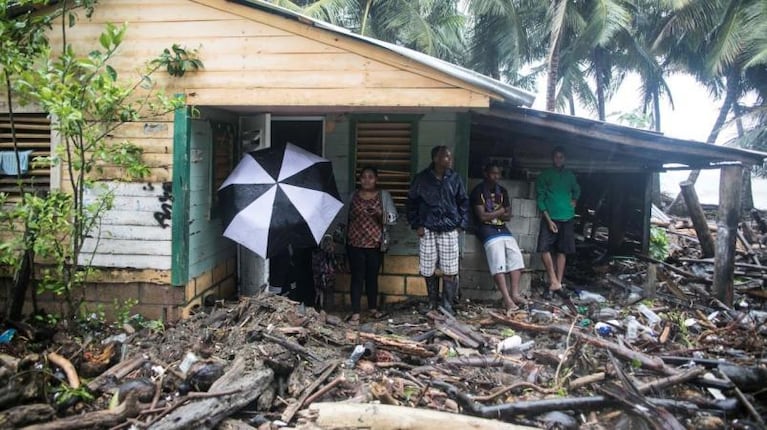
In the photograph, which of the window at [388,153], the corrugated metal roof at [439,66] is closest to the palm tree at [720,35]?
the window at [388,153]

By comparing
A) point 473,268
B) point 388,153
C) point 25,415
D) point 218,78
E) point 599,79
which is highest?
point 599,79

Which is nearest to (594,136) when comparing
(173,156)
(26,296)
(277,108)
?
(277,108)

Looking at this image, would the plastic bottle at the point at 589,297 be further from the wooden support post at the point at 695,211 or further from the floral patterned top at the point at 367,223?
the floral patterned top at the point at 367,223

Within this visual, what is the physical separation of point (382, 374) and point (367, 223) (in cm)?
219

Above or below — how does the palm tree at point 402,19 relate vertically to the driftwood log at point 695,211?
above

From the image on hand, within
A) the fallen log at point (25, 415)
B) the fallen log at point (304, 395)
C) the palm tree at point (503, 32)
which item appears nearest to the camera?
the fallen log at point (25, 415)

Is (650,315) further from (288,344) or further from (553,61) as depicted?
(553,61)

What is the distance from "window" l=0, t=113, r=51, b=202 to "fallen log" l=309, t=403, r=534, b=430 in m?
4.30

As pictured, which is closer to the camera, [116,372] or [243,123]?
[116,372]

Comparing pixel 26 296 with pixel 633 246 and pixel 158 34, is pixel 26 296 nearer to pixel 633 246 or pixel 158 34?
pixel 158 34

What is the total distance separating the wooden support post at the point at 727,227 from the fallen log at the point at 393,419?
465 centimetres

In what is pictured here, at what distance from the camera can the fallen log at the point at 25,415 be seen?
330 centimetres

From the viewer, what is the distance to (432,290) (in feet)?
20.5

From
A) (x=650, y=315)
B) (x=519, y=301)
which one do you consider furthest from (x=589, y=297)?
(x=519, y=301)
